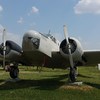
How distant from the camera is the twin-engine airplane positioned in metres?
18.1

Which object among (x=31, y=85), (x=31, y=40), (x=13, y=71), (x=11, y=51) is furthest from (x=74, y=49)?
(x=13, y=71)

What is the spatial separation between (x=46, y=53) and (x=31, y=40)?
2.17 meters

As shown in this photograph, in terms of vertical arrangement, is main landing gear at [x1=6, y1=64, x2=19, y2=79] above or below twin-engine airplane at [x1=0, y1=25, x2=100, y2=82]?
below

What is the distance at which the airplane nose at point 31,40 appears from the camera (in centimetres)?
1752

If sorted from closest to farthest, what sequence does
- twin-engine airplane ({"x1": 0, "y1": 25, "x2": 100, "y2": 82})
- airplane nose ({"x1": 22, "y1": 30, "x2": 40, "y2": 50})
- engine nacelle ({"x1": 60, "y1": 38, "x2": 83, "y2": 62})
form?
airplane nose ({"x1": 22, "y1": 30, "x2": 40, "y2": 50})
twin-engine airplane ({"x1": 0, "y1": 25, "x2": 100, "y2": 82})
engine nacelle ({"x1": 60, "y1": 38, "x2": 83, "y2": 62})

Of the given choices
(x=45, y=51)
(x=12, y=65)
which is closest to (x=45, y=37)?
(x=45, y=51)

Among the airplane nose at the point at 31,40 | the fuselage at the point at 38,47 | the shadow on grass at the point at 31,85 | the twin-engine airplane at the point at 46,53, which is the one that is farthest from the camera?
the twin-engine airplane at the point at 46,53

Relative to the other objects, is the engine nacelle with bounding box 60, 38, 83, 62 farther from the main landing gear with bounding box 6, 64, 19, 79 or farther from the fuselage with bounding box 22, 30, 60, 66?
the main landing gear with bounding box 6, 64, 19, 79

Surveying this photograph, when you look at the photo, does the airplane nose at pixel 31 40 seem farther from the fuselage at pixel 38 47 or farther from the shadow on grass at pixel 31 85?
the shadow on grass at pixel 31 85

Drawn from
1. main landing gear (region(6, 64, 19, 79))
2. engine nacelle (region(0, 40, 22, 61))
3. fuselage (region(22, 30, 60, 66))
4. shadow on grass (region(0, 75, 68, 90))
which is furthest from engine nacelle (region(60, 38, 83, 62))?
main landing gear (region(6, 64, 19, 79))

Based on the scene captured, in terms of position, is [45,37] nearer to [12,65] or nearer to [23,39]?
[23,39]

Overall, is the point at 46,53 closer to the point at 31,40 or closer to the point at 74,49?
the point at 74,49

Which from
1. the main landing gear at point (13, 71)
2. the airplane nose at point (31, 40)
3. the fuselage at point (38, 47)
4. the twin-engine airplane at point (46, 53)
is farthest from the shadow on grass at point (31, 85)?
the airplane nose at point (31, 40)

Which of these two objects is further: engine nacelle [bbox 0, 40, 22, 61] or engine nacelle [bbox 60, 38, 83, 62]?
engine nacelle [bbox 0, 40, 22, 61]
